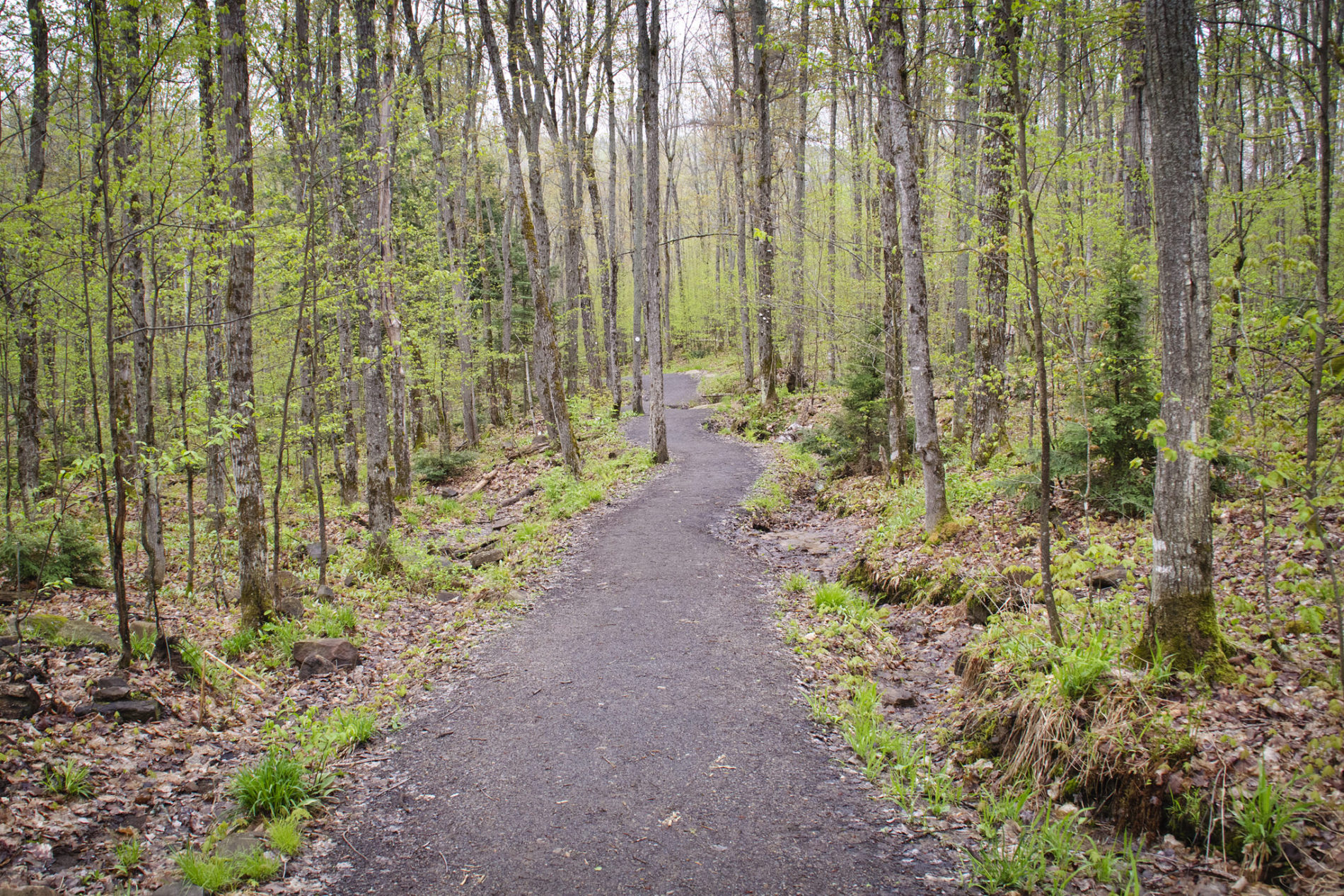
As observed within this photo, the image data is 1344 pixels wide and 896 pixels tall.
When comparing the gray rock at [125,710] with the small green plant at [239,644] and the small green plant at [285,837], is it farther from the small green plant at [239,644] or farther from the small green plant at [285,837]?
the small green plant at [285,837]

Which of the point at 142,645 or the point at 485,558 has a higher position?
the point at 142,645

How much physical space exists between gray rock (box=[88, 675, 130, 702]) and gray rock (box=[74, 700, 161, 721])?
43mm

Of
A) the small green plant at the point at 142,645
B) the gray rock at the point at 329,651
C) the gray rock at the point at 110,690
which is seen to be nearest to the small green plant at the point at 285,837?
the gray rock at the point at 110,690

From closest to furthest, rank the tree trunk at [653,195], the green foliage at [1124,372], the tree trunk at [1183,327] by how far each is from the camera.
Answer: the tree trunk at [1183,327] → the green foliage at [1124,372] → the tree trunk at [653,195]

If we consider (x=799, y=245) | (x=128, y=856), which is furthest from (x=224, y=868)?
(x=799, y=245)

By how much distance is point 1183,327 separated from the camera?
3.71 metres

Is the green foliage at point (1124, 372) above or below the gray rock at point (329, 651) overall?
above

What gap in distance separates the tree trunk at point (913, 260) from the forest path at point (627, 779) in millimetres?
2651

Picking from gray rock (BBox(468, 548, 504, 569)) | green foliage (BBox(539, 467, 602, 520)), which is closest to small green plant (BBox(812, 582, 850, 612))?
gray rock (BBox(468, 548, 504, 569))

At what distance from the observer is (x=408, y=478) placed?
14492mm

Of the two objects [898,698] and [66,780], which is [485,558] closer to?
[66,780]

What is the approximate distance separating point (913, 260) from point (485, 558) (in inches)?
280

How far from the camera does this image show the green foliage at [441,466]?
52.7 feet

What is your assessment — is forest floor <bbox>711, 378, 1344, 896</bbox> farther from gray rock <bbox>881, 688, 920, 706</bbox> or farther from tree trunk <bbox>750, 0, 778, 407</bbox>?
tree trunk <bbox>750, 0, 778, 407</bbox>
